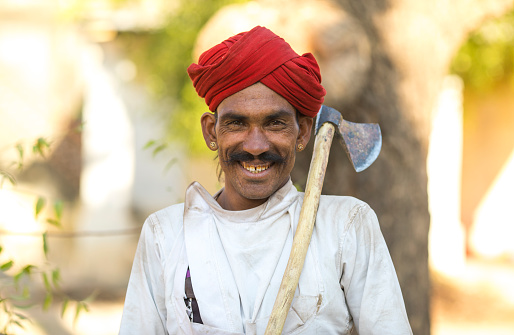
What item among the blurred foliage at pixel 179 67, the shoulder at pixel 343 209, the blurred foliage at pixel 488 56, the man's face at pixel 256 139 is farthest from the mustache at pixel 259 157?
the blurred foliage at pixel 488 56

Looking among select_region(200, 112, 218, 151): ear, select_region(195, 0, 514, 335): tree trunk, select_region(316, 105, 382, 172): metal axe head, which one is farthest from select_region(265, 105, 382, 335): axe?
select_region(195, 0, 514, 335): tree trunk

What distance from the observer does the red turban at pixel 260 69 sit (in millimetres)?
1943

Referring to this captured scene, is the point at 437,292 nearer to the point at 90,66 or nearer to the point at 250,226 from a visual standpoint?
the point at 90,66

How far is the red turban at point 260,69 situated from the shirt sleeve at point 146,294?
21.4 inches

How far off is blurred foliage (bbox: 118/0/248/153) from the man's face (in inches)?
211

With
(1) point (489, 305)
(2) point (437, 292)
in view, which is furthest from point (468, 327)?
(2) point (437, 292)

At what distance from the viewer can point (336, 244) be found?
6.56 ft

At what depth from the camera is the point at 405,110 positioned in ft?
14.1

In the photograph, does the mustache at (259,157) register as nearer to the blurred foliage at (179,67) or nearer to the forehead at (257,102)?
the forehead at (257,102)

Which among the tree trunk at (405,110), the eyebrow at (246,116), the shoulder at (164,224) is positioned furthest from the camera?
the tree trunk at (405,110)

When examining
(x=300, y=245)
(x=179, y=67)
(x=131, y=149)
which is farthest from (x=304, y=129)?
(x=131, y=149)

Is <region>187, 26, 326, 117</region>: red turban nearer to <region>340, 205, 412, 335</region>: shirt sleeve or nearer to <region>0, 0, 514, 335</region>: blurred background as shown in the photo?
<region>340, 205, 412, 335</region>: shirt sleeve

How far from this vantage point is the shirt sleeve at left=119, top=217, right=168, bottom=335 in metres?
2.04

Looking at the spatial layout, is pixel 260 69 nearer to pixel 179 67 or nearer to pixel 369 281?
pixel 369 281
